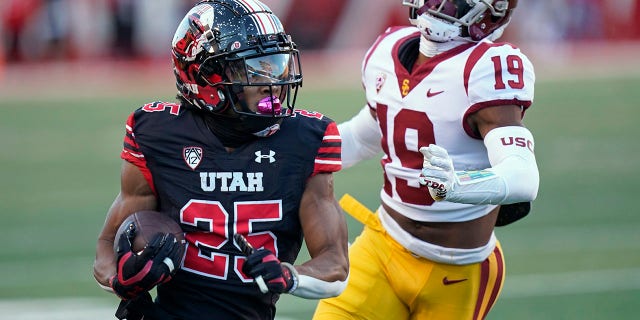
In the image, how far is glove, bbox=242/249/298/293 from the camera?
3.46 metres

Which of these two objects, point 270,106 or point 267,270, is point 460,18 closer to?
point 270,106

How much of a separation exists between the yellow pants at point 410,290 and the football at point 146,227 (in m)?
1.06

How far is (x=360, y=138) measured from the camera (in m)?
5.14

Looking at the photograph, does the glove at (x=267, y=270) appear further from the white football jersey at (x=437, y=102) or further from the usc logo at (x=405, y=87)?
the usc logo at (x=405, y=87)

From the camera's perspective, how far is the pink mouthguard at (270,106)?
153 inches

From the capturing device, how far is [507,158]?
4133 mm

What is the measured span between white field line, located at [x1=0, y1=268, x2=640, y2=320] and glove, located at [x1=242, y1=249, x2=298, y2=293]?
3.45m

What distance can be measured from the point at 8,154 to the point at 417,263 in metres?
9.19

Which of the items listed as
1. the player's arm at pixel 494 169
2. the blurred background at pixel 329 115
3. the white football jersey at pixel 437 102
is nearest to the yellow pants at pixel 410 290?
the white football jersey at pixel 437 102

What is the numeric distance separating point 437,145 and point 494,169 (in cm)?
41

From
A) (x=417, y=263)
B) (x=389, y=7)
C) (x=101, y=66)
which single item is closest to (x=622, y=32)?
(x=389, y=7)

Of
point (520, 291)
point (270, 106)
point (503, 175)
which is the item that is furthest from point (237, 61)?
point (520, 291)

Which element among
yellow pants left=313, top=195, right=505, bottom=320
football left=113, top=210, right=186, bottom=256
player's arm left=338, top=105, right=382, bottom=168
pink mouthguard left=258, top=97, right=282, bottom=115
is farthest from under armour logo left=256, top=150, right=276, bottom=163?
player's arm left=338, top=105, right=382, bottom=168

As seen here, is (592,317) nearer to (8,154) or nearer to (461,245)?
(461,245)
